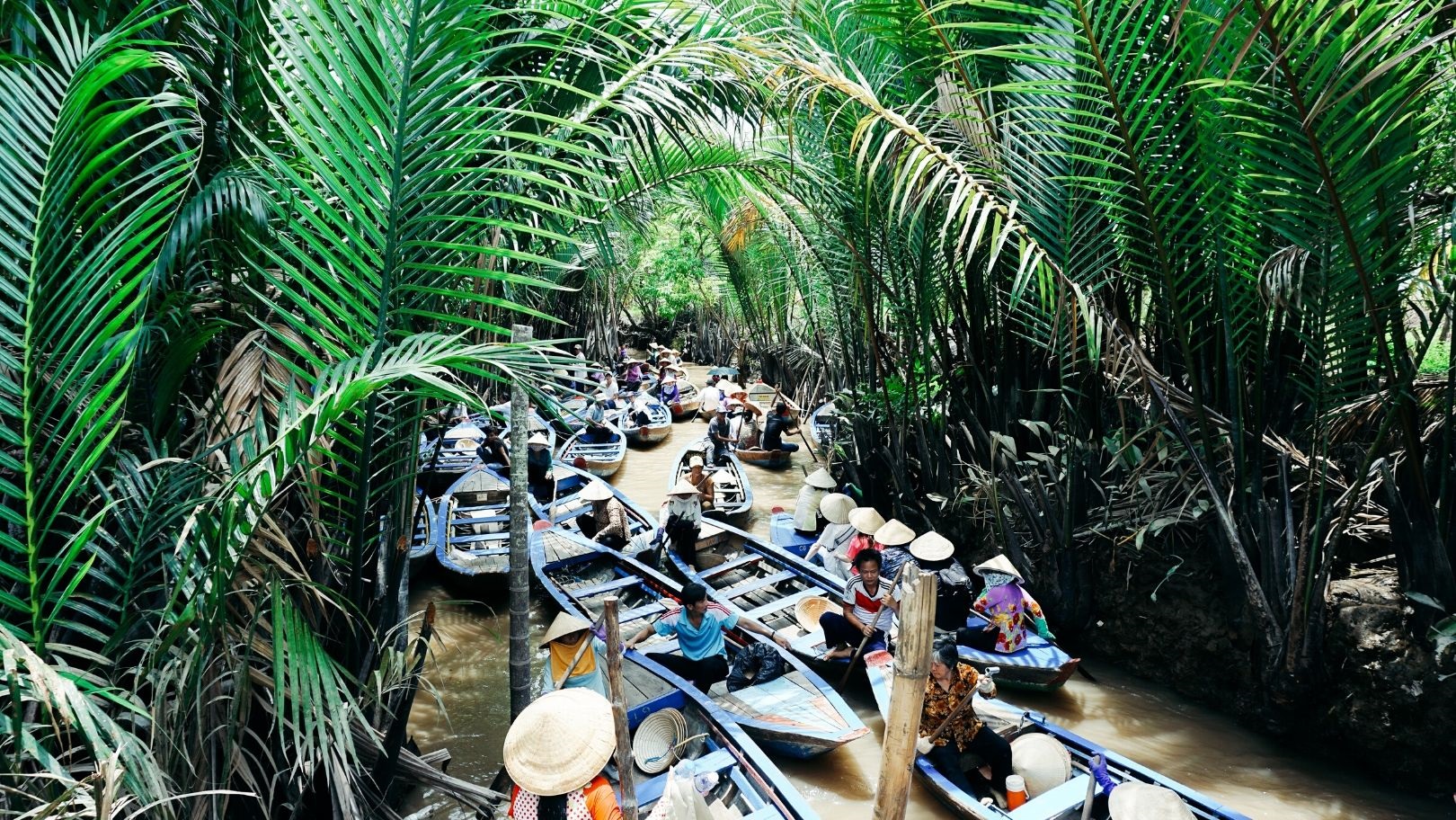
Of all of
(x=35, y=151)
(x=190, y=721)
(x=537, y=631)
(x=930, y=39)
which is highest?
(x=930, y=39)

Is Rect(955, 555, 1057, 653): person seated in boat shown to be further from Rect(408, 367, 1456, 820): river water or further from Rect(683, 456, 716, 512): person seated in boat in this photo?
Rect(683, 456, 716, 512): person seated in boat

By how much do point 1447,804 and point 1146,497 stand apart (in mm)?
2323

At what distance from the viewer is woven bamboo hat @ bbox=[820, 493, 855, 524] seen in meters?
8.23

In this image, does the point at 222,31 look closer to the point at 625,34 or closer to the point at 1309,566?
the point at 625,34

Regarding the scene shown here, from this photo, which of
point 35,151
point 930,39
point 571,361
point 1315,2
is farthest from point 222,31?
point 930,39

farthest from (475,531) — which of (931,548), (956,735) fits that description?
(956,735)

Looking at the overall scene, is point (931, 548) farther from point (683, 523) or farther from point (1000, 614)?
point (683, 523)

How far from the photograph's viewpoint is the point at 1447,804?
4.77m

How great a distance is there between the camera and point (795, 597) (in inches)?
274

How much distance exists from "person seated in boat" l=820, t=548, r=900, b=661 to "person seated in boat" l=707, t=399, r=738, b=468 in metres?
5.16

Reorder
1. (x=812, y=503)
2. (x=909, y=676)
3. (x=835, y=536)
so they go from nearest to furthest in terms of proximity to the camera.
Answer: (x=909, y=676)
(x=835, y=536)
(x=812, y=503)

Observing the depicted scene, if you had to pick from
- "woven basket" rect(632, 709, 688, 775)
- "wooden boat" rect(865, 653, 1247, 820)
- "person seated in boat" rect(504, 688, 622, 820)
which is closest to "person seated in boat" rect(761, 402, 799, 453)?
"wooden boat" rect(865, 653, 1247, 820)

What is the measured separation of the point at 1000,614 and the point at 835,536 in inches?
89.8

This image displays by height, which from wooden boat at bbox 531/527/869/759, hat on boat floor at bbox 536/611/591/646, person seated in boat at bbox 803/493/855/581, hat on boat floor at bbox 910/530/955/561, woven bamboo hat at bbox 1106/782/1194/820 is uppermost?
hat on boat floor at bbox 910/530/955/561
